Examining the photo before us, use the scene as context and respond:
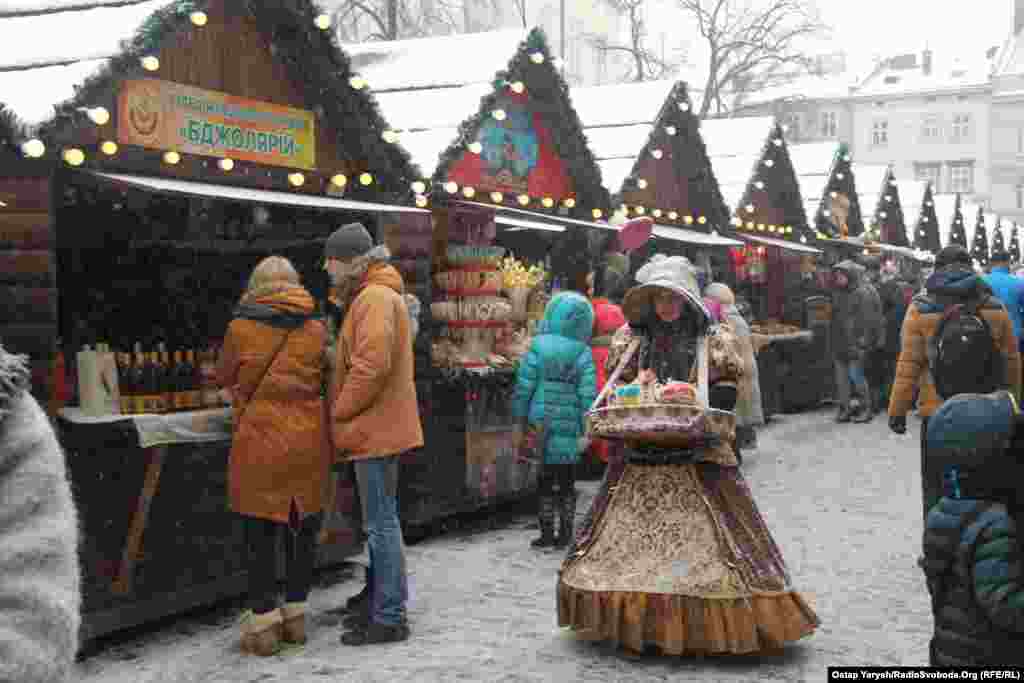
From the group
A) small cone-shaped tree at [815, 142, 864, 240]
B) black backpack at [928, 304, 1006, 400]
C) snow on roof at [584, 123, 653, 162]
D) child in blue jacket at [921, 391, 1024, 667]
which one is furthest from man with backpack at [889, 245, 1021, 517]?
small cone-shaped tree at [815, 142, 864, 240]

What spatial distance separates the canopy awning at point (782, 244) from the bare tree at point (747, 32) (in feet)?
56.1

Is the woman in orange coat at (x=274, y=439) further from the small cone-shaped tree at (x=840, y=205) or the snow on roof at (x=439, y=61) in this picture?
the small cone-shaped tree at (x=840, y=205)

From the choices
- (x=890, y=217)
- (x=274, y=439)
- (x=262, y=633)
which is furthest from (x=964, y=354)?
(x=890, y=217)

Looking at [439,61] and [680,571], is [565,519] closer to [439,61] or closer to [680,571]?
[680,571]

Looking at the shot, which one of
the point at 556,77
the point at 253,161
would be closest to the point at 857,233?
the point at 556,77

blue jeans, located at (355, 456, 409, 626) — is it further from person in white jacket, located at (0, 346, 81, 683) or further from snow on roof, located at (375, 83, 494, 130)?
person in white jacket, located at (0, 346, 81, 683)

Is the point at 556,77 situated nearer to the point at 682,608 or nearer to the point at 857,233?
the point at 682,608

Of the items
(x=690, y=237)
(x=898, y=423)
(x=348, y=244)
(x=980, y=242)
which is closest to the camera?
(x=348, y=244)

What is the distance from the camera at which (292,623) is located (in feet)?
19.3

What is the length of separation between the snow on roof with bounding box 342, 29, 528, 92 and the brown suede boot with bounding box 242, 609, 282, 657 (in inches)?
181

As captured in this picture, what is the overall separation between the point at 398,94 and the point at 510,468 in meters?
3.05

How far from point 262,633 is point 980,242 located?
1074 inches

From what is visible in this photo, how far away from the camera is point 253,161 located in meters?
6.91

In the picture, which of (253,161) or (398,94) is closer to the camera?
(253,161)
